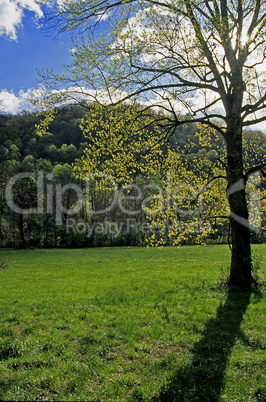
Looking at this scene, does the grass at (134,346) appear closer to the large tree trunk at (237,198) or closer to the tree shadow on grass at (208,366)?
the tree shadow on grass at (208,366)

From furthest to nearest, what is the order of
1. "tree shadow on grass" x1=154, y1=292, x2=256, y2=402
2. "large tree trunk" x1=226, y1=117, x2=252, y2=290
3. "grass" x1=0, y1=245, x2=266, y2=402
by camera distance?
"large tree trunk" x1=226, y1=117, x2=252, y2=290
"grass" x1=0, y1=245, x2=266, y2=402
"tree shadow on grass" x1=154, y1=292, x2=256, y2=402

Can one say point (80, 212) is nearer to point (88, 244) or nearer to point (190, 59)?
point (88, 244)

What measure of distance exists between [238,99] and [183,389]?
289 inches

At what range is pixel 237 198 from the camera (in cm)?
755

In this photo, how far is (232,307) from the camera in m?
6.50

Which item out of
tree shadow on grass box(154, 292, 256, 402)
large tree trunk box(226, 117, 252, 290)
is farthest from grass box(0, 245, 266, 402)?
large tree trunk box(226, 117, 252, 290)

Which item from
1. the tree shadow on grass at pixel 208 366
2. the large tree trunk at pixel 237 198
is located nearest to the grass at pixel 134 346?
the tree shadow on grass at pixel 208 366

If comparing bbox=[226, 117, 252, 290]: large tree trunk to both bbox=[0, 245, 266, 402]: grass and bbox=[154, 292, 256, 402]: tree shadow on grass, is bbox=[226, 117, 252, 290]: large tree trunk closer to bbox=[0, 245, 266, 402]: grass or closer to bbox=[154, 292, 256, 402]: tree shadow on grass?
bbox=[0, 245, 266, 402]: grass

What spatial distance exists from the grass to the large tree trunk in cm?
118

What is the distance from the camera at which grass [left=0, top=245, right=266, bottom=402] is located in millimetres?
3375

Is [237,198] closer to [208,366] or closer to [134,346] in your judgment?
[208,366]

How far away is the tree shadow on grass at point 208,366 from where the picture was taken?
3268 mm

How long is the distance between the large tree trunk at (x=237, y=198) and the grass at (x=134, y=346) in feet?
3.87

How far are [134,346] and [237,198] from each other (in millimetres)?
5104
